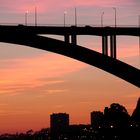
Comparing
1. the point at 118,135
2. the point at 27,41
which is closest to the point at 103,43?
the point at 27,41

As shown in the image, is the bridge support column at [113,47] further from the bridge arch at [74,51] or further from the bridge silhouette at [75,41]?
the bridge arch at [74,51]

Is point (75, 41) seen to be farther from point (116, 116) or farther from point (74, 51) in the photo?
point (116, 116)

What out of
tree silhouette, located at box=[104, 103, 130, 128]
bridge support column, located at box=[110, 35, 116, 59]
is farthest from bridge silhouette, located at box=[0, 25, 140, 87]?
tree silhouette, located at box=[104, 103, 130, 128]

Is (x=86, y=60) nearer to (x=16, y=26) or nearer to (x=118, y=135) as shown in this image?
(x=16, y=26)

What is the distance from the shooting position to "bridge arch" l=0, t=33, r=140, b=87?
5741 centimetres

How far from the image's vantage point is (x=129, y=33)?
60.2 metres

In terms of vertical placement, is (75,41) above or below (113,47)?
above

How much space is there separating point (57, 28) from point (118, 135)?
55.8 m

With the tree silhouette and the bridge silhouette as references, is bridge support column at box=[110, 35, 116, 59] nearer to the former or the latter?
the bridge silhouette

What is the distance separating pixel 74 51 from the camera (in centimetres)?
5766

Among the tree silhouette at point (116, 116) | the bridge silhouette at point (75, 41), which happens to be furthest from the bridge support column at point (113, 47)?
the tree silhouette at point (116, 116)

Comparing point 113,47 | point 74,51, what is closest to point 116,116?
point 113,47

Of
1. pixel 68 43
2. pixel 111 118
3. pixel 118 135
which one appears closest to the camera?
pixel 68 43

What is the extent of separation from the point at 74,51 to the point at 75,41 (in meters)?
1.31
